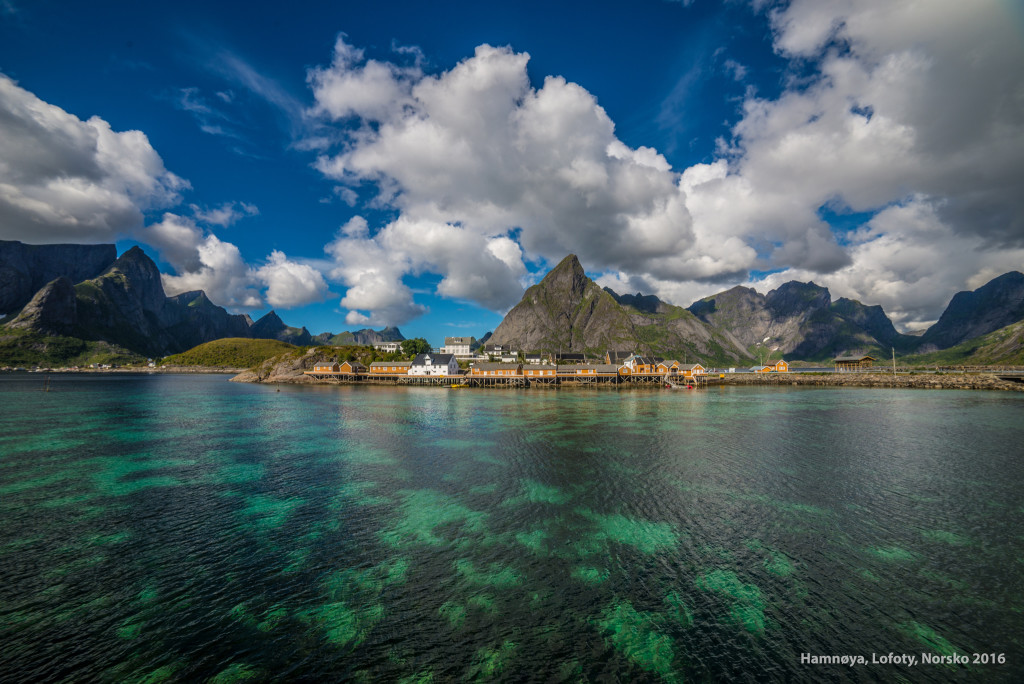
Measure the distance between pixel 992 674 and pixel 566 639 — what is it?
12408 millimetres

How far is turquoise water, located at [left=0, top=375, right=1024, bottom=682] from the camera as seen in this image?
10984mm

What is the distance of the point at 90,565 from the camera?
15.3 m

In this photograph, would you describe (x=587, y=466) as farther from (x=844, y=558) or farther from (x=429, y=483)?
(x=844, y=558)

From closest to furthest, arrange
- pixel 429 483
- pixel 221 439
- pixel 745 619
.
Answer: pixel 745 619, pixel 429 483, pixel 221 439

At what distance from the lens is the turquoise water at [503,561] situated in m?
11.0

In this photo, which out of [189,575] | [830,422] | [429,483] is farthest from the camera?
[830,422]

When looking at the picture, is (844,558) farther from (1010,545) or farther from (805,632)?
(1010,545)

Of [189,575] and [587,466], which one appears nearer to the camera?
[189,575]

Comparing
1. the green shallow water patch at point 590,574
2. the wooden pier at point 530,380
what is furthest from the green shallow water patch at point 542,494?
the wooden pier at point 530,380

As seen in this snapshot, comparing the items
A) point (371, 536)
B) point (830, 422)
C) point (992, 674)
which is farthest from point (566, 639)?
point (830, 422)

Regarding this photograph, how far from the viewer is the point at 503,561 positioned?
16234mm

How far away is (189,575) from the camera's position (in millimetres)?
14742

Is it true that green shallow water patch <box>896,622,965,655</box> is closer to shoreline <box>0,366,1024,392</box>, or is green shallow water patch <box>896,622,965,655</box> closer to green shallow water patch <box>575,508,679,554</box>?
green shallow water patch <box>575,508,679,554</box>

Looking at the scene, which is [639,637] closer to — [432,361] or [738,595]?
[738,595]
